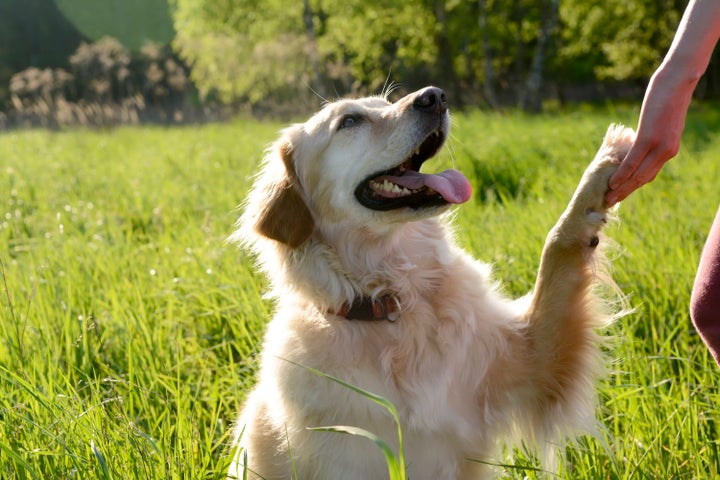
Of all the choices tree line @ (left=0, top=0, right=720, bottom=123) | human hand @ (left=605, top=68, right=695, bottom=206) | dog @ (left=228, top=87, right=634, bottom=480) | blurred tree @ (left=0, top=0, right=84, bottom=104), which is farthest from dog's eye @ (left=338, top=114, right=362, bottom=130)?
blurred tree @ (left=0, top=0, right=84, bottom=104)

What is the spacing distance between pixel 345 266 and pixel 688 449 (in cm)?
128

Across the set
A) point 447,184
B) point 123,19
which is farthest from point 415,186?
point 123,19

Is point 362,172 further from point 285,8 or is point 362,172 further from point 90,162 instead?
point 285,8

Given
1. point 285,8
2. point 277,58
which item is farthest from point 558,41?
point 277,58

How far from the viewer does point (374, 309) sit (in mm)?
2412

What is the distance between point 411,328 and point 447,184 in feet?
1.68

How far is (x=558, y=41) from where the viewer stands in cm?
3391

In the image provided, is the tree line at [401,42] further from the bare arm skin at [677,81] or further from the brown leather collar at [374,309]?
the bare arm skin at [677,81]

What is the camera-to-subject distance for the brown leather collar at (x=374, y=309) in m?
2.39

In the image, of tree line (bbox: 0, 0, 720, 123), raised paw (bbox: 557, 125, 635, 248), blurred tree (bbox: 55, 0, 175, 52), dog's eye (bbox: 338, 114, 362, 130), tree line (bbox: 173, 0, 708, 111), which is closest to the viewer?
raised paw (bbox: 557, 125, 635, 248)

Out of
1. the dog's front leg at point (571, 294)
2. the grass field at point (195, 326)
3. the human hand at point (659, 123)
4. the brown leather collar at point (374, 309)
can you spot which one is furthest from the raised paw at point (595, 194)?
the brown leather collar at point (374, 309)

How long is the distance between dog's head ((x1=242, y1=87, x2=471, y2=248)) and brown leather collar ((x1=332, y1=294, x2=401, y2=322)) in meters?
0.28

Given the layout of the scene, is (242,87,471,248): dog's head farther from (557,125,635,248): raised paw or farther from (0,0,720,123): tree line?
(0,0,720,123): tree line

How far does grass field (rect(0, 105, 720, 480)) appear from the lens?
216 cm
